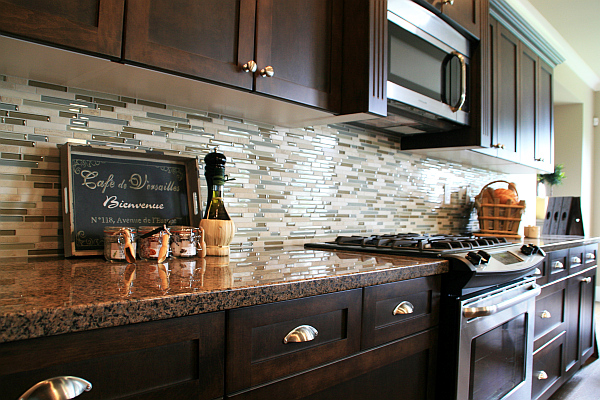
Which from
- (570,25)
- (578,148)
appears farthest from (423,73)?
(578,148)

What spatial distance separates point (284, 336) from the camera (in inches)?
34.9

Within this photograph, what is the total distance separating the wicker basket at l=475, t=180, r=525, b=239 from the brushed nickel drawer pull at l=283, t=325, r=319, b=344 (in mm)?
2021

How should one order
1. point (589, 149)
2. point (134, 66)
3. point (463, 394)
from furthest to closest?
point (589, 149) → point (463, 394) → point (134, 66)

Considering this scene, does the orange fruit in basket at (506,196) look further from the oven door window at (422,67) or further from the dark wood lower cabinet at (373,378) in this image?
the dark wood lower cabinet at (373,378)

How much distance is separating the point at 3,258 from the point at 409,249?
124 centimetres

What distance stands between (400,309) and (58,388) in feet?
2.90

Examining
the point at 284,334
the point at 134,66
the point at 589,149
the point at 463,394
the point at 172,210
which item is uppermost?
the point at 589,149

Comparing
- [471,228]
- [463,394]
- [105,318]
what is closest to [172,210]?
[105,318]

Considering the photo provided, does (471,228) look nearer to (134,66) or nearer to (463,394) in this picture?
(463,394)

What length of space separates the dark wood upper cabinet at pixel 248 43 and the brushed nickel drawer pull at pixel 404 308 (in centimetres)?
71

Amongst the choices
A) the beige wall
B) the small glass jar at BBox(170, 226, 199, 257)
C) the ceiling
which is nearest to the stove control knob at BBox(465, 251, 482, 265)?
the small glass jar at BBox(170, 226, 199, 257)

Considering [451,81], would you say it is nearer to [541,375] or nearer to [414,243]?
[414,243]

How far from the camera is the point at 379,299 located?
1.13 metres

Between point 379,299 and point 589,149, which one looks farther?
point 589,149
